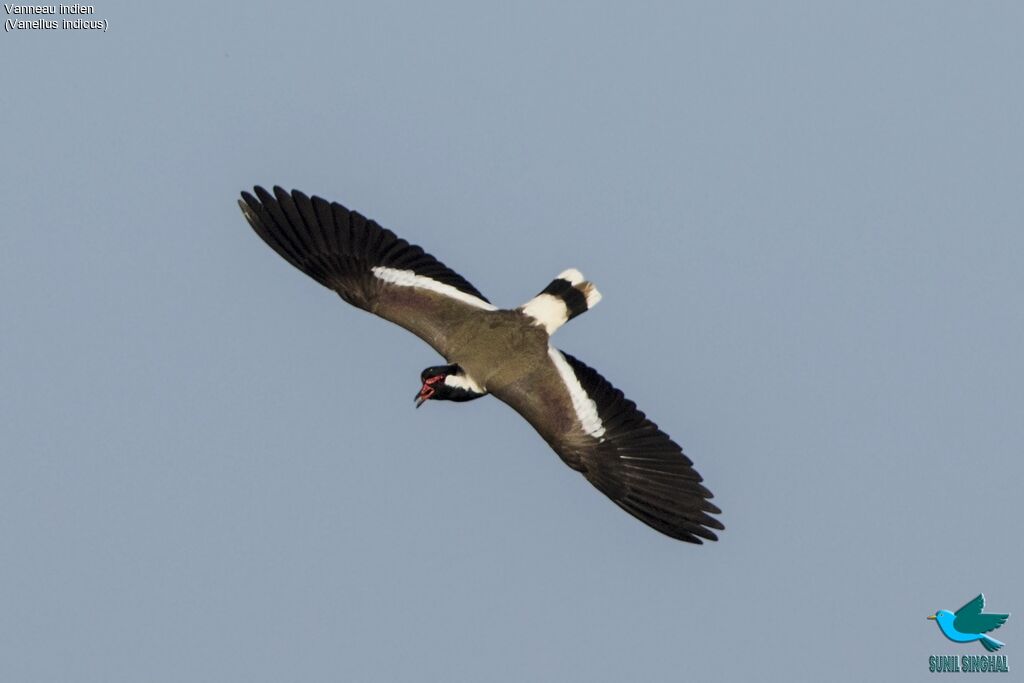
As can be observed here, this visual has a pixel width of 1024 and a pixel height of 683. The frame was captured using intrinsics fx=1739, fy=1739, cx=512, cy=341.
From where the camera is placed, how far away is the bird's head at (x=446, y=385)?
15.5 meters

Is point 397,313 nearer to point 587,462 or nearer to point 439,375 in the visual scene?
point 439,375

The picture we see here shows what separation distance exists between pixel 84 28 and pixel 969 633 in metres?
9.98

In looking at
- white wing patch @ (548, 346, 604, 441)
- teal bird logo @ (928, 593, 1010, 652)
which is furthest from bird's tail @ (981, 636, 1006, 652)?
white wing patch @ (548, 346, 604, 441)

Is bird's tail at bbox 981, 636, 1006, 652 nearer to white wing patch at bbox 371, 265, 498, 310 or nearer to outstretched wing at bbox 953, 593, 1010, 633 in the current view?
outstretched wing at bbox 953, 593, 1010, 633

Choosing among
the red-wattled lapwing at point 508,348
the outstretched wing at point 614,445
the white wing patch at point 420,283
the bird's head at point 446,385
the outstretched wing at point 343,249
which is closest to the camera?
the outstretched wing at point 614,445

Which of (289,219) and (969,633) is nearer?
(969,633)

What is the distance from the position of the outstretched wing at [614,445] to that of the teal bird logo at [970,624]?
2151mm

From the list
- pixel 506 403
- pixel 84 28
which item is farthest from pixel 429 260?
pixel 84 28

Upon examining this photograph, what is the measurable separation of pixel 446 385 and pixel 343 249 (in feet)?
6.29

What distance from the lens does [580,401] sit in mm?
15367

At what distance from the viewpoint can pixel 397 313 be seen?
16.1 m

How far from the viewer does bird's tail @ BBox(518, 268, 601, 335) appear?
51.9ft

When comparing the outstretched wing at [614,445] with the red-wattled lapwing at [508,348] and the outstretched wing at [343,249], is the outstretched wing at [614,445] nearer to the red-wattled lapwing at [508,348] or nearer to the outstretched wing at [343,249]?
the red-wattled lapwing at [508,348]

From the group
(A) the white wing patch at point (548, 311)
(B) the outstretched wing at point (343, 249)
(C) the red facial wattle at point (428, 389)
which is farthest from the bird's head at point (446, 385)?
(B) the outstretched wing at point (343, 249)
